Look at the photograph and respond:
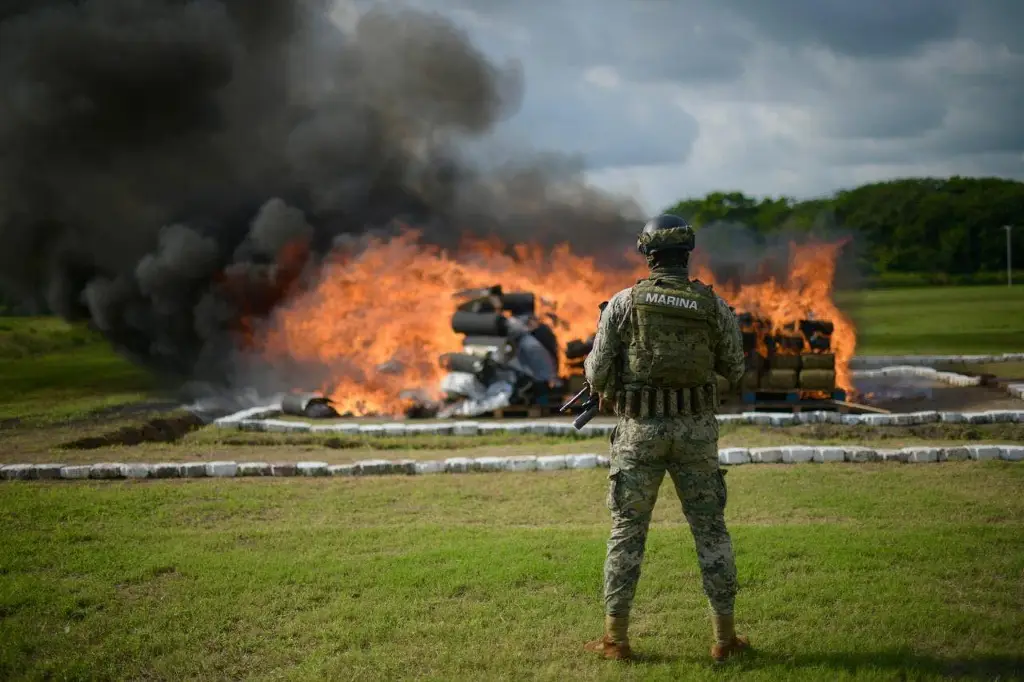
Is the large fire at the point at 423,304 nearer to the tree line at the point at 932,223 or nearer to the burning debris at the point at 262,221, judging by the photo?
the burning debris at the point at 262,221

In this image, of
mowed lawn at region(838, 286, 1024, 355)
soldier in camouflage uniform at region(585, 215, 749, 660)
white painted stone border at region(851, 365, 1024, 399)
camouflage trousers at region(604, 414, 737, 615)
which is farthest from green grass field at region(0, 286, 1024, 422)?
camouflage trousers at region(604, 414, 737, 615)

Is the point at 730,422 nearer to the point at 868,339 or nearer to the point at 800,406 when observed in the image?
the point at 800,406

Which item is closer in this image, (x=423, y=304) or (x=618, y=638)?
(x=618, y=638)

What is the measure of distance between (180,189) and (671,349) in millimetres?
24083

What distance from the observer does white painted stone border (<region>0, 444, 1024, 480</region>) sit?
41.4ft

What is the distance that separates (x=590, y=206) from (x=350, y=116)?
8057 mm

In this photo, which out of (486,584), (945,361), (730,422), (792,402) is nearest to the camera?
(486,584)

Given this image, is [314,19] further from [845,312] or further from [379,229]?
[845,312]

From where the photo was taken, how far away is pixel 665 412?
19.8 ft

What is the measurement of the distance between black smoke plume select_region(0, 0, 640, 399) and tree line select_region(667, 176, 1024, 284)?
13.0 meters

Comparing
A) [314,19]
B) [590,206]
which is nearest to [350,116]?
[314,19]

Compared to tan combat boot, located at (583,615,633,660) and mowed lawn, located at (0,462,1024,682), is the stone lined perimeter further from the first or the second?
tan combat boot, located at (583,615,633,660)

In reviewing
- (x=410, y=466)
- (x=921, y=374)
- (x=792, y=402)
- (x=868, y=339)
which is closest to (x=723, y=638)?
(x=410, y=466)

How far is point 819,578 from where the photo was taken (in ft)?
24.5
